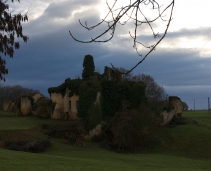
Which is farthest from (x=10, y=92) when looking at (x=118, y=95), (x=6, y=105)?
(x=118, y=95)

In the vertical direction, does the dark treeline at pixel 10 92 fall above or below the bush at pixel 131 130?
above

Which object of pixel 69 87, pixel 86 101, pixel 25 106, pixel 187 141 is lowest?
pixel 187 141

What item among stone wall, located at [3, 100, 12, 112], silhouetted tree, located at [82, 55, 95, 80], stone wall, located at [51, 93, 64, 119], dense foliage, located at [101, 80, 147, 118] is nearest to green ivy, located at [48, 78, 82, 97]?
stone wall, located at [51, 93, 64, 119]

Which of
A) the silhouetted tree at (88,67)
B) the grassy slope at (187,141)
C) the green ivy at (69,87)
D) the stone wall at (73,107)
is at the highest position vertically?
the silhouetted tree at (88,67)

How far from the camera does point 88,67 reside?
49.6 metres

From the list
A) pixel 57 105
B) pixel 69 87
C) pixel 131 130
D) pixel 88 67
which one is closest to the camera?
pixel 131 130

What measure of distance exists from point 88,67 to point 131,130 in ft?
37.0

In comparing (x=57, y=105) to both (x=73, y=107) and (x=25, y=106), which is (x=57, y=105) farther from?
(x=25, y=106)

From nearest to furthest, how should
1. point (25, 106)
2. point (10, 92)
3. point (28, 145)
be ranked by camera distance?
point (28, 145)
point (25, 106)
point (10, 92)

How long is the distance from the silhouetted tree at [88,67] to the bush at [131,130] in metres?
7.15

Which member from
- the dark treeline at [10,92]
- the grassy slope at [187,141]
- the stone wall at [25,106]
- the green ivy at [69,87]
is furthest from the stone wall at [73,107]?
the dark treeline at [10,92]

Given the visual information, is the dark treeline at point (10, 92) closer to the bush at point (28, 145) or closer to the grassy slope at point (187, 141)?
Answer: the grassy slope at point (187, 141)

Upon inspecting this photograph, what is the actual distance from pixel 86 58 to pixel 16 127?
1233 centimetres

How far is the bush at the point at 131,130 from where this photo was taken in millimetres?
41812
